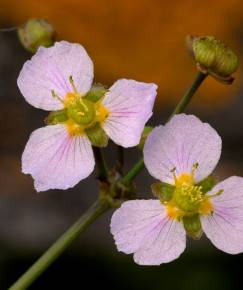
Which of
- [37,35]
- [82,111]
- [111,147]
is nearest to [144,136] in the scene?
[82,111]

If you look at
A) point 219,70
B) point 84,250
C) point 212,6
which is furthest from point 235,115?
point 219,70

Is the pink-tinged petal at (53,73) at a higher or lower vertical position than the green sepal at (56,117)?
higher

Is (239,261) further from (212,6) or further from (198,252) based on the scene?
→ (212,6)

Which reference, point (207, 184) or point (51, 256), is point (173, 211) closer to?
point (207, 184)

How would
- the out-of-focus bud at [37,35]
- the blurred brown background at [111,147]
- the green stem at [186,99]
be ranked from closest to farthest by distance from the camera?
the green stem at [186,99], the out-of-focus bud at [37,35], the blurred brown background at [111,147]

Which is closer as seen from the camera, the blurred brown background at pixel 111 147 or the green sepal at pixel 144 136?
the green sepal at pixel 144 136

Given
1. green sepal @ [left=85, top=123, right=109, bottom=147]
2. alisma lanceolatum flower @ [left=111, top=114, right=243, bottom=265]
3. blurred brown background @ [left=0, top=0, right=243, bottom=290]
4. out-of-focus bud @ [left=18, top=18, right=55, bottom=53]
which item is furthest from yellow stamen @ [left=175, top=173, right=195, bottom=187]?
blurred brown background @ [left=0, top=0, right=243, bottom=290]

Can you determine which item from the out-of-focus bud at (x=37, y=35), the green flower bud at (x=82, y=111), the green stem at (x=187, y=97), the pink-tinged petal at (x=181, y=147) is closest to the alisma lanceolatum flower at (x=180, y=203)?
the pink-tinged petal at (x=181, y=147)

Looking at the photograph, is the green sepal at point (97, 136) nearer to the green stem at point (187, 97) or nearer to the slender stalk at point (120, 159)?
the slender stalk at point (120, 159)
